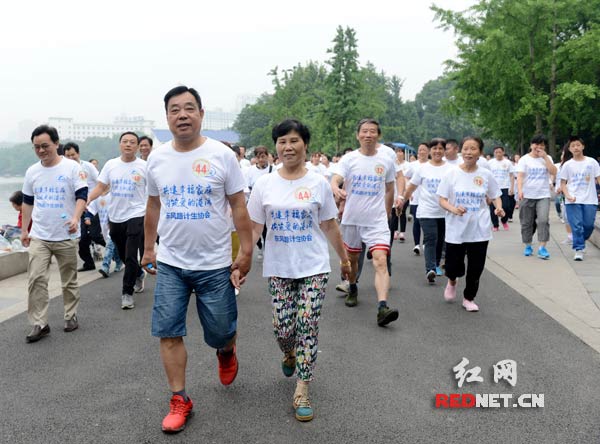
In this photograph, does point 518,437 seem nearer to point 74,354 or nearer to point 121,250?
point 74,354

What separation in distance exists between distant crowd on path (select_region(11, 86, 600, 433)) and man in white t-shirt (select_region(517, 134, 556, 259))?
0.07ft

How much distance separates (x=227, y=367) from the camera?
391cm

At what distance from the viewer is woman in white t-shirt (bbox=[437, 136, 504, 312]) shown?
6008mm

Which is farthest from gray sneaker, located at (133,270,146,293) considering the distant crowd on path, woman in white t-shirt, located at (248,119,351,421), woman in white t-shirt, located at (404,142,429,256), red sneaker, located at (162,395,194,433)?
woman in white t-shirt, located at (404,142,429,256)

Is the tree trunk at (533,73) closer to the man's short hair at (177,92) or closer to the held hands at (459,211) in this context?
the held hands at (459,211)

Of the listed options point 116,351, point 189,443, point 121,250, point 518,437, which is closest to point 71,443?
point 189,443

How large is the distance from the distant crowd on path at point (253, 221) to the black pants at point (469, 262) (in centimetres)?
1

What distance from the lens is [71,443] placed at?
10.6 ft

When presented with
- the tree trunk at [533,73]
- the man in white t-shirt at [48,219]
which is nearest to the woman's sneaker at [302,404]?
the man in white t-shirt at [48,219]

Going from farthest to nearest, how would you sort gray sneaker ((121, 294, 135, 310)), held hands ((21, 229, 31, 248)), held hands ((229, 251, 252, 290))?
1. gray sneaker ((121, 294, 135, 310))
2. held hands ((21, 229, 31, 248))
3. held hands ((229, 251, 252, 290))

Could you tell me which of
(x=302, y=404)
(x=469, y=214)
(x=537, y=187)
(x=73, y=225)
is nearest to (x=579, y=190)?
(x=537, y=187)

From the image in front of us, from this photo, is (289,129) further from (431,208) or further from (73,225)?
(431,208)

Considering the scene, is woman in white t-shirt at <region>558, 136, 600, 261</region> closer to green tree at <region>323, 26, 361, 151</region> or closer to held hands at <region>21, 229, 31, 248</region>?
held hands at <region>21, 229, 31, 248</region>

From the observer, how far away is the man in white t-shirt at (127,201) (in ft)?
21.2
